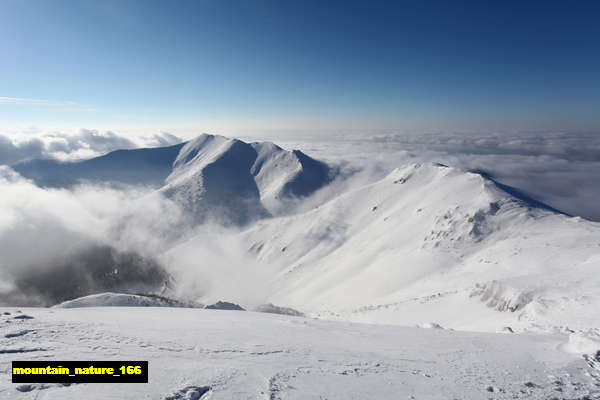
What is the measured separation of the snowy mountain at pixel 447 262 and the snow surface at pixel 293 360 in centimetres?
1160

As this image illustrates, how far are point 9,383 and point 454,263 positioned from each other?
60880 mm

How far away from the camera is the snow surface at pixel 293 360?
9.04 m

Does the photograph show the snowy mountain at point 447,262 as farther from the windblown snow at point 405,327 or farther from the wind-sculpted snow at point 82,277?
the wind-sculpted snow at point 82,277

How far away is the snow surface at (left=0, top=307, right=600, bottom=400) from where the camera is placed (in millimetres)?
9039

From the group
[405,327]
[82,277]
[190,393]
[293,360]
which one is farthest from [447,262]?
[82,277]

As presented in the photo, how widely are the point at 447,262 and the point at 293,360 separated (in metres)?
54.0

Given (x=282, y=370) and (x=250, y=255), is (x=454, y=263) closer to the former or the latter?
(x=282, y=370)

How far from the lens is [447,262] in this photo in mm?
56625

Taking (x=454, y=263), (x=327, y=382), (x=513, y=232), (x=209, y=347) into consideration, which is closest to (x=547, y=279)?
(x=454, y=263)

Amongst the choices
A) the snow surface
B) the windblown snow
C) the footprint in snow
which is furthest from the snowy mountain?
the footprint in snow

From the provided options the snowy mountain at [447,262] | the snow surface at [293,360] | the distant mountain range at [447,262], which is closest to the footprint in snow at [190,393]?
the snow surface at [293,360]

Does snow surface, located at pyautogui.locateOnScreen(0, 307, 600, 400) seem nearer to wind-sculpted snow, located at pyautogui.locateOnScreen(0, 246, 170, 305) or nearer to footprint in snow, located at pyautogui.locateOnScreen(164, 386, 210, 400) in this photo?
footprint in snow, located at pyautogui.locateOnScreen(164, 386, 210, 400)

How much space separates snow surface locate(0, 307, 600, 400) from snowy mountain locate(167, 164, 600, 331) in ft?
38.1

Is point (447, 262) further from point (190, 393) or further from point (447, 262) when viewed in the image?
point (190, 393)
